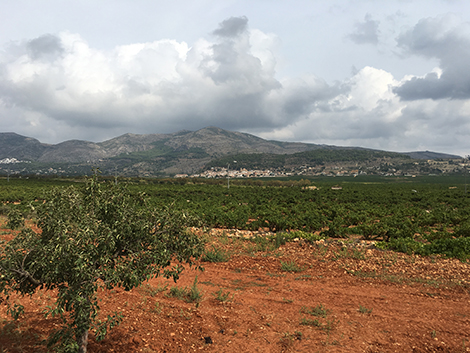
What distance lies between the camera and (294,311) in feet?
29.8

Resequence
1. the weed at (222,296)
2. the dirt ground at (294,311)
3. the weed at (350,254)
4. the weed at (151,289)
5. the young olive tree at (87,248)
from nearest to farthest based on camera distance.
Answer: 1. the young olive tree at (87,248)
2. the dirt ground at (294,311)
3. the weed at (222,296)
4. the weed at (151,289)
5. the weed at (350,254)

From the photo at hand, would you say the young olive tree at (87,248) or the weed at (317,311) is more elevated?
the young olive tree at (87,248)

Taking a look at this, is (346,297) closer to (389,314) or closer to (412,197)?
(389,314)

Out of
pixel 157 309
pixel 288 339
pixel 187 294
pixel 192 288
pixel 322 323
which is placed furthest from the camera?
pixel 192 288

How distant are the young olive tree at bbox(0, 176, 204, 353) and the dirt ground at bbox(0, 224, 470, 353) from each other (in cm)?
224

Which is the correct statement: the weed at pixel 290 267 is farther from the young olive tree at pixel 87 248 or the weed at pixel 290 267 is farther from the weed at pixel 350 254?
the young olive tree at pixel 87 248

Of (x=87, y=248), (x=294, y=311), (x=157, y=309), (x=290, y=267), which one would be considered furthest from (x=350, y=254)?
(x=87, y=248)

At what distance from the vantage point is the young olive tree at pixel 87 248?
15.5ft

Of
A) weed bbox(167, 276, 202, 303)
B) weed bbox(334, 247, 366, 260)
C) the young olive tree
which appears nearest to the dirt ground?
weed bbox(167, 276, 202, 303)

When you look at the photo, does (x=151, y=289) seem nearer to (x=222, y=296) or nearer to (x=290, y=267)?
(x=222, y=296)

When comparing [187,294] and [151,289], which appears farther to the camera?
Answer: [151,289]

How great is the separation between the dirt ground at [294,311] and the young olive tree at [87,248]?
2.24 meters

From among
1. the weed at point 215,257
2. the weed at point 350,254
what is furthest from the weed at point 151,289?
→ the weed at point 350,254

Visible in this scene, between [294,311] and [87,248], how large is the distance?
6928mm
